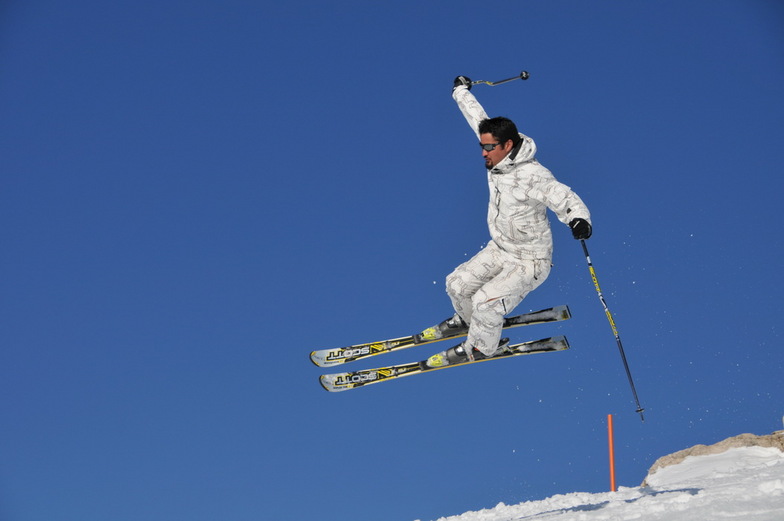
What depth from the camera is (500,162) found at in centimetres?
760

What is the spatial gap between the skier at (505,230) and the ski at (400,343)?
492 mm

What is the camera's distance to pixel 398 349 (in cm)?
955

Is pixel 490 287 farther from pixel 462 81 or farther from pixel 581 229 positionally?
pixel 462 81

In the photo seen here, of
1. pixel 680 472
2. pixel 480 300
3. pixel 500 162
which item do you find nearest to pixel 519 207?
pixel 500 162

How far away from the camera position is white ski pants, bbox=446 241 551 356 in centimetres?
795

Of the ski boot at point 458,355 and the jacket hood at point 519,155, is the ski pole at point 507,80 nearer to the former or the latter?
the jacket hood at point 519,155

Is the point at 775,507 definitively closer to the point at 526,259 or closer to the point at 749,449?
the point at 526,259

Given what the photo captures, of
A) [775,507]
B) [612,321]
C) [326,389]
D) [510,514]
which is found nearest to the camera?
[775,507]

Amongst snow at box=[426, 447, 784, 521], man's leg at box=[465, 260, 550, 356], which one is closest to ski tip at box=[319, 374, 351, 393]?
snow at box=[426, 447, 784, 521]

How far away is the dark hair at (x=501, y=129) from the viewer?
24.5 feet

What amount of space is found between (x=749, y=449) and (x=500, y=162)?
724cm

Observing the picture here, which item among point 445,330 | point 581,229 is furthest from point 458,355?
point 581,229

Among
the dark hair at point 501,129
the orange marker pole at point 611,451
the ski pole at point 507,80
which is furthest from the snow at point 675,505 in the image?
the ski pole at point 507,80

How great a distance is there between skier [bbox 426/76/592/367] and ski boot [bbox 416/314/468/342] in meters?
0.21
